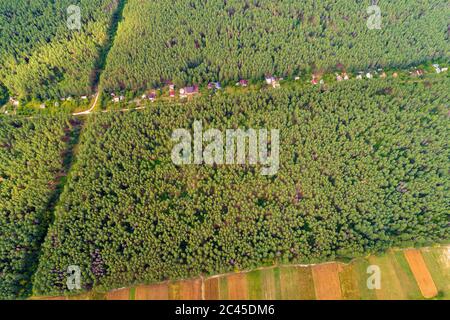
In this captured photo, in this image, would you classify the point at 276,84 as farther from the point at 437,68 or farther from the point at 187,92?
the point at 437,68

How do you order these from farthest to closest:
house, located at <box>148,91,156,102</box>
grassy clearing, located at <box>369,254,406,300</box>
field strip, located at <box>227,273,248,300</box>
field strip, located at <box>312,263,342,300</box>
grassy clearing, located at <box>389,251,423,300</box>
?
1. house, located at <box>148,91,156,102</box>
2. field strip, located at <box>227,273,248,300</box>
3. field strip, located at <box>312,263,342,300</box>
4. grassy clearing, located at <box>389,251,423,300</box>
5. grassy clearing, located at <box>369,254,406,300</box>

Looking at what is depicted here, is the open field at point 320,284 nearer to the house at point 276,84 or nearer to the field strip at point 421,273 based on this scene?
the field strip at point 421,273

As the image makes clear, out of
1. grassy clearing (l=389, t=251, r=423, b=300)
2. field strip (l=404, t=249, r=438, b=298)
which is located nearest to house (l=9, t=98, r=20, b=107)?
grassy clearing (l=389, t=251, r=423, b=300)

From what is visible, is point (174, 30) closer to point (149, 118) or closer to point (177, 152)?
point (149, 118)

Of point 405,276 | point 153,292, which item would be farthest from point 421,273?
point 153,292

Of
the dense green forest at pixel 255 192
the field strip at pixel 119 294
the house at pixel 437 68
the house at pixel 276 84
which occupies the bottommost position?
the field strip at pixel 119 294

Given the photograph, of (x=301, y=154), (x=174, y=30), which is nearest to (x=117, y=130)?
(x=174, y=30)

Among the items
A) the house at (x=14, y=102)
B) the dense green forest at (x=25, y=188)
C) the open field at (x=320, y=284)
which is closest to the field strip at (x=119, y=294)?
the open field at (x=320, y=284)

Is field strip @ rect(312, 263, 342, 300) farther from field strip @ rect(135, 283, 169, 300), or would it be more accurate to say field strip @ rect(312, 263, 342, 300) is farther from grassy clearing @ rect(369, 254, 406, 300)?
field strip @ rect(135, 283, 169, 300)
